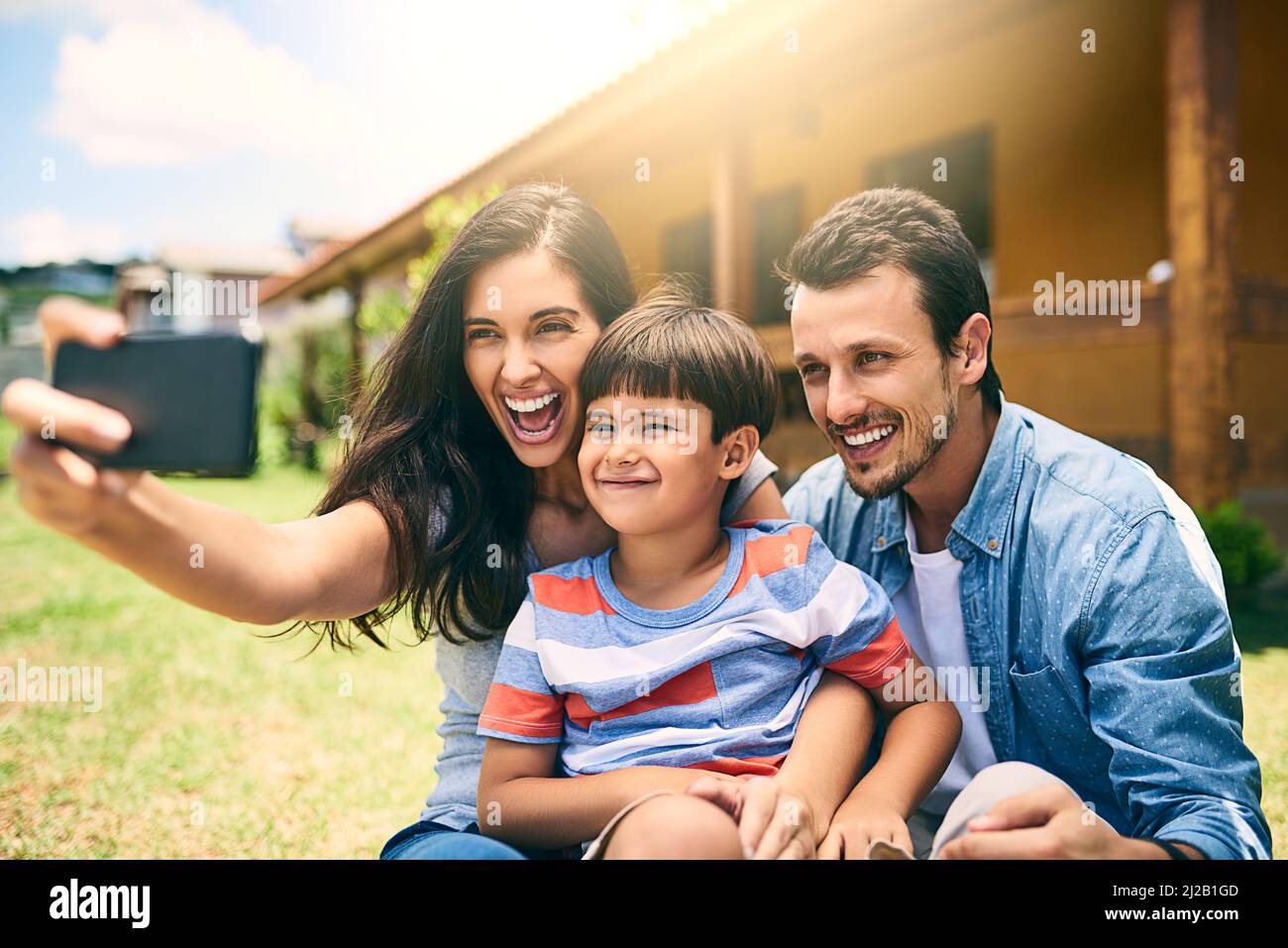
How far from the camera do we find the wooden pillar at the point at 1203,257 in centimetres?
400

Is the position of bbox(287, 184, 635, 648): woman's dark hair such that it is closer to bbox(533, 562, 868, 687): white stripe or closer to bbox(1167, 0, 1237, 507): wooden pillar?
bbox(533, 562, 868, 687): white stripe

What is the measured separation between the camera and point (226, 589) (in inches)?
49.1

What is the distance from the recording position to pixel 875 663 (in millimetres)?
1568

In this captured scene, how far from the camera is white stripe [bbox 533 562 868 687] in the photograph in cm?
154

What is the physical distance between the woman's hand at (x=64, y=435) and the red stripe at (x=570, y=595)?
74cm

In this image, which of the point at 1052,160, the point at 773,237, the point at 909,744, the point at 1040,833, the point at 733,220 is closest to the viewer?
the point at 1040,833

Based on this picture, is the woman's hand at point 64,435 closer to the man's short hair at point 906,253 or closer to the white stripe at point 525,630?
the white stripe at point 525,630

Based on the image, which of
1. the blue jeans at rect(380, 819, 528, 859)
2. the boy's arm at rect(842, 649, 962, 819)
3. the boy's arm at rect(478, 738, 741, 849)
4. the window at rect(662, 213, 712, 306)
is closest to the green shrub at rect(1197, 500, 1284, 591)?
the boy's arm at rect(842, 649, 962, 819)

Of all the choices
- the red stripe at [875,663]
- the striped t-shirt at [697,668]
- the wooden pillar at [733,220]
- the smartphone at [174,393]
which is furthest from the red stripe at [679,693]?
the wooden pillar at [733,220]

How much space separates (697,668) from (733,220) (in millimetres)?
4578

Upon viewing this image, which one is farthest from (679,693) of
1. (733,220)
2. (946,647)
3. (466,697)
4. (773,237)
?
(773,237)

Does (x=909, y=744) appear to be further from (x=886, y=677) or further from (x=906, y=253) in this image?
(x=906, y=253)

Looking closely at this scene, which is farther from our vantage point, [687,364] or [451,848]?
[687,364]
